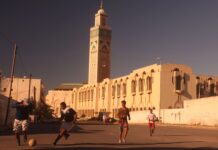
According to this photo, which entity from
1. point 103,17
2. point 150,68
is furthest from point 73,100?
point 150,68

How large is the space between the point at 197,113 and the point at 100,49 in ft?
326

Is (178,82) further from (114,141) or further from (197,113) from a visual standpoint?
(114,141)

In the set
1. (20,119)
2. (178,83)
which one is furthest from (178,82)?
(20,119)

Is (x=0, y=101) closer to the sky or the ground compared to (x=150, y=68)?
closer to the ground

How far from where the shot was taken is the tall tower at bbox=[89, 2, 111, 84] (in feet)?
488

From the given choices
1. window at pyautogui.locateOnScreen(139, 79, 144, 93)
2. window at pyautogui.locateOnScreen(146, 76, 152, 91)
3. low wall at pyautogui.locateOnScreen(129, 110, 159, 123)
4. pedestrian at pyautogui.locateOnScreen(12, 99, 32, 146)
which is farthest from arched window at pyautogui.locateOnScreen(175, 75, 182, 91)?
pedestrian at pyautogui.locateOnScreen(12, 99, 32, 146)

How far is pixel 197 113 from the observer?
5744cm

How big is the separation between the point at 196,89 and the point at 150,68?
988 cm

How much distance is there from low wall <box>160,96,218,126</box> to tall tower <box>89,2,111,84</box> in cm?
8179

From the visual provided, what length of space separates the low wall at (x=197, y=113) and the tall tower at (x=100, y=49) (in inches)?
3220

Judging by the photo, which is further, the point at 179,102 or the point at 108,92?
the point at 108,92

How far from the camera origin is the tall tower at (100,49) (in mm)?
148875

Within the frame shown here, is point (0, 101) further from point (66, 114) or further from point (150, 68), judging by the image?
point (150, 68)

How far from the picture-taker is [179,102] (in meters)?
79.1
